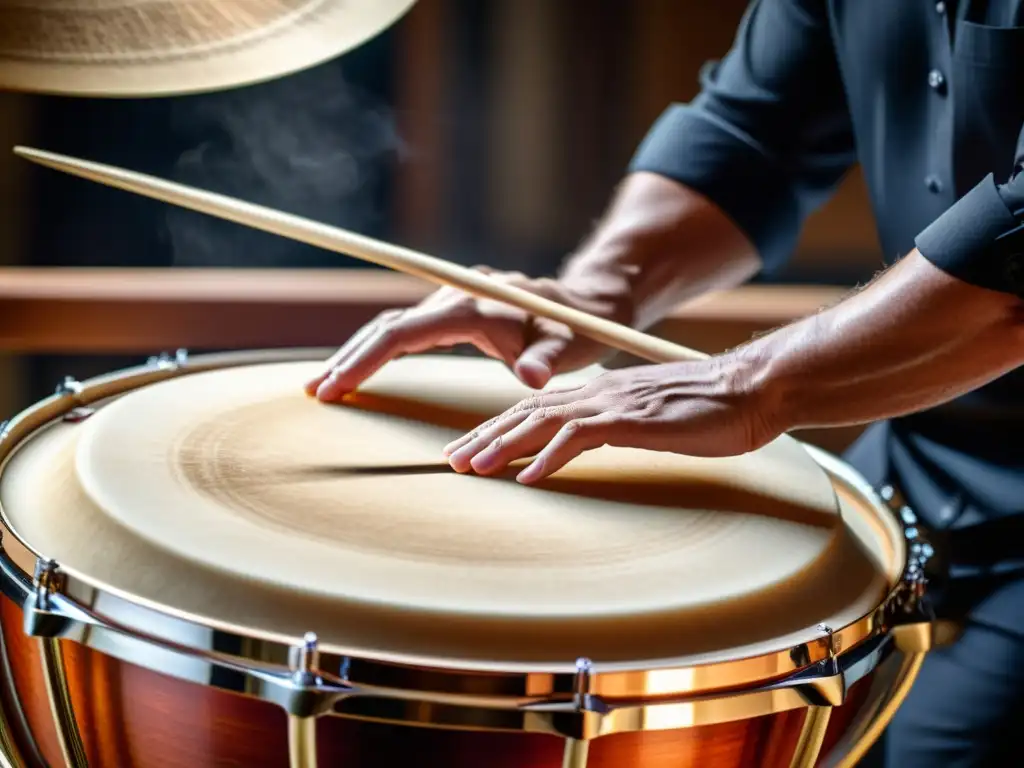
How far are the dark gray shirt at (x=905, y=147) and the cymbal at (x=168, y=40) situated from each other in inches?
17.6

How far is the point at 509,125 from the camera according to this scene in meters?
2.68

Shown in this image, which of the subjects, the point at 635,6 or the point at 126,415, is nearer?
the point at 126,415

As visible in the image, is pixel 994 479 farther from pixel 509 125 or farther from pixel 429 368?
pixel 509 125

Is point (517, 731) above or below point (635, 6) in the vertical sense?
below

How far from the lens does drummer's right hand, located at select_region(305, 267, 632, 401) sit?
89cm

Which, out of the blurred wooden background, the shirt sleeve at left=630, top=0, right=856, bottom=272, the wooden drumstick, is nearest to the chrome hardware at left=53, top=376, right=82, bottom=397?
the wooden drumstick

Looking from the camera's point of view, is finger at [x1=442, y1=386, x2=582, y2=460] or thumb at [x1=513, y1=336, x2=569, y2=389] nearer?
finger at [x1=442, y1=386, x2=582, y2=460]

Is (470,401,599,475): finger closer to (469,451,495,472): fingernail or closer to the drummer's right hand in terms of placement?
(469,451,495,472): fingernail

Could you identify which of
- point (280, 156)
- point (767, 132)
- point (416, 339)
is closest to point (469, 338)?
point (416, 339)

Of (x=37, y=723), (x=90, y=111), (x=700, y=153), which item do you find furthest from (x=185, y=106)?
(x=37, y=723)

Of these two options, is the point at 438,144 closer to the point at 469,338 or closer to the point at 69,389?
the point at 469,338

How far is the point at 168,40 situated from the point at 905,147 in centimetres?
65

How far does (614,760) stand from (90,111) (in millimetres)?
2136

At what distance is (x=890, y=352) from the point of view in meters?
0.78
